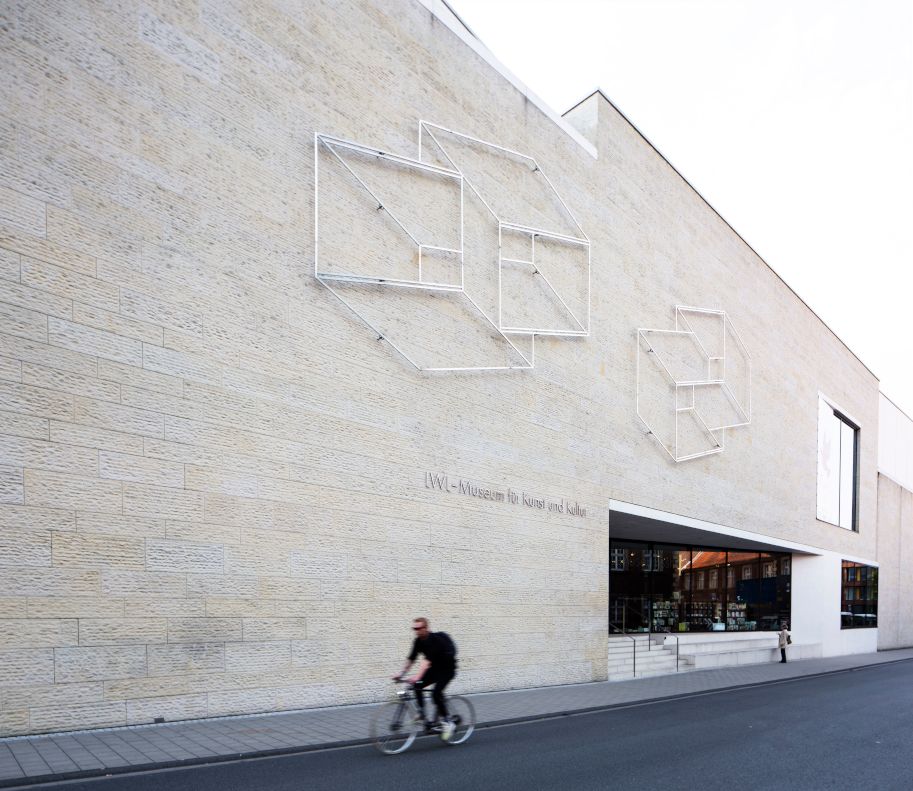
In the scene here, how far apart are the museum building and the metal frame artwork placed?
0.08m

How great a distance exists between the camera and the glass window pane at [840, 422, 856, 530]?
127 feet

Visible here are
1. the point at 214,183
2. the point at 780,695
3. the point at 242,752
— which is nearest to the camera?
the point at 242,752

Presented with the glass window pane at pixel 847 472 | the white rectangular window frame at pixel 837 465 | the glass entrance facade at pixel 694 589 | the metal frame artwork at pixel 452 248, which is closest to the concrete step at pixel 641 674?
the glass entrance facade at pixel 694 589

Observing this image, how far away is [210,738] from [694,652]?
19.0 m

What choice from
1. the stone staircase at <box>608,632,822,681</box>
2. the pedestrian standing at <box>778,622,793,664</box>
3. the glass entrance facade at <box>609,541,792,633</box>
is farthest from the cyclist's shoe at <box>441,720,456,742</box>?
the pedestrian standing at <box>778,622,793,664</box>

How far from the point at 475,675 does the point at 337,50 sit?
10.9 metres

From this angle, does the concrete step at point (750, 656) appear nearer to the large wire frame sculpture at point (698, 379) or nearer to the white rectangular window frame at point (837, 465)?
the white rectangular window frame at point (837, 465)

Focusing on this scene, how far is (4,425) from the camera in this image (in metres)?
9.05

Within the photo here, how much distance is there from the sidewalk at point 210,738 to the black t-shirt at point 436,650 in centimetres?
134

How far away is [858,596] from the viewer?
3938 centimetres

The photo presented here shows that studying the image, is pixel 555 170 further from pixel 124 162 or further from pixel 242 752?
pixel 242 752

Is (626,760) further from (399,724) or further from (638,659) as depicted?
(638,659)

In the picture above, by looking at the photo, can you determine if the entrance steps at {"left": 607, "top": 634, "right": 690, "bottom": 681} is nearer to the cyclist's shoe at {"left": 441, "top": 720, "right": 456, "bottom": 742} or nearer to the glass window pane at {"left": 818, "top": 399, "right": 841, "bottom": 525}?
the cyclist's shoe at {"left": 441, "top": 720, "right": 456, "bottom": 742}

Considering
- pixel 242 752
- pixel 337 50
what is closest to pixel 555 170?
pixel 337 50
